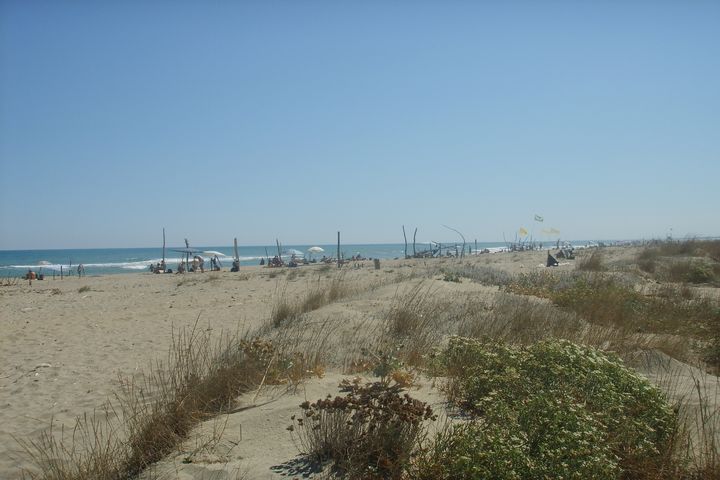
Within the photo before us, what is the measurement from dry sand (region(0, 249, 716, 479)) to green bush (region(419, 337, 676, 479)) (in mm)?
862

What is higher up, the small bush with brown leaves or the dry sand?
the small bush with brown leaves

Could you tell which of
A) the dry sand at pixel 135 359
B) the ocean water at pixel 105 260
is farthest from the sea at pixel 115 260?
the dry sand at pixel 135 359

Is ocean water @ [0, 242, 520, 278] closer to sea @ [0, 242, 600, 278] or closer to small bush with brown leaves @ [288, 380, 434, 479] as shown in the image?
sea @ [0, 242, 600, 278]

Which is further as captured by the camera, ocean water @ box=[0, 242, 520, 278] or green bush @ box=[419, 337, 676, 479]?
ocean water @ box=[0, 242, 520, 278]

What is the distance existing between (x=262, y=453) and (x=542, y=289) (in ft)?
30.2

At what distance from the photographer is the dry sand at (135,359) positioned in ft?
11.5

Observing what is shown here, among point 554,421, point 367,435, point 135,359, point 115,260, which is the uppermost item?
point 115,260

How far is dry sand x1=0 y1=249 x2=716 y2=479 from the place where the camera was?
11.5 ft

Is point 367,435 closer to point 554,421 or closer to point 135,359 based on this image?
point 554,421

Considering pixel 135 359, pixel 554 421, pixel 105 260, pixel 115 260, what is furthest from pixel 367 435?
pixel 105 260

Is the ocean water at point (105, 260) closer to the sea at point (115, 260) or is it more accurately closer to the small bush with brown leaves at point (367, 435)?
the sea at point (115, 260)

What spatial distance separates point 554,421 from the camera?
8.91 ft

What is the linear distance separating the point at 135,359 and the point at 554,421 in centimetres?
708

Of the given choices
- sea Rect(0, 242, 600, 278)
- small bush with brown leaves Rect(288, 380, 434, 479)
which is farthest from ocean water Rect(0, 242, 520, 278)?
small bush with brown leaves Rect(288, 380, 434, 479)
